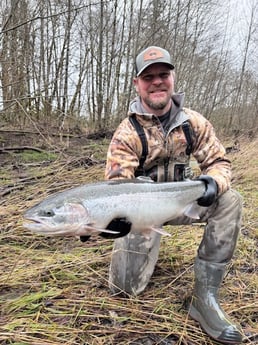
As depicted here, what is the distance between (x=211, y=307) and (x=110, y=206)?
0.95 m

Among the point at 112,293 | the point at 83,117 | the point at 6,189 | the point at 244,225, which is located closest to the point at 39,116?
the point at 83,117

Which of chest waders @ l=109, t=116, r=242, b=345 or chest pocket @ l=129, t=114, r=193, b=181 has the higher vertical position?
chest pocket @ l=129, t=114, r=193, b=181

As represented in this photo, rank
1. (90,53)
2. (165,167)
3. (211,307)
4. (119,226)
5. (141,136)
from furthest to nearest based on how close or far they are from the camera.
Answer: (90,53), (165,167), (141,136), (211,307), (119,226)

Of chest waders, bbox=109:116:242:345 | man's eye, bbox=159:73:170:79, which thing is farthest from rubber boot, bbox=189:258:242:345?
man's eye, bbox=159:73:170:79

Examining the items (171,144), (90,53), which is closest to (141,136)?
(171,144)

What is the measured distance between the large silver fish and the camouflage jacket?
39cm

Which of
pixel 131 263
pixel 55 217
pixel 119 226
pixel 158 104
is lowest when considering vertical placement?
pixel 131 263

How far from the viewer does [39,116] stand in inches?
421

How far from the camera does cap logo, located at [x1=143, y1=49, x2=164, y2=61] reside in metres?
2.54

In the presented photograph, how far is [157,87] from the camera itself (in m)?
2.58

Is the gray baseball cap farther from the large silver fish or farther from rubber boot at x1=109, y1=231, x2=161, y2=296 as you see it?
rubber boot at x1=109, y1=231, x2=161, y2=296

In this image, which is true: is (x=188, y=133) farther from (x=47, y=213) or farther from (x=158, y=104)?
(x=47, y=213)

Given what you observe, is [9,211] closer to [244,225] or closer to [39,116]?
[244,225]

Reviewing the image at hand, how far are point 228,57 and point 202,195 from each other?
23169 mm
